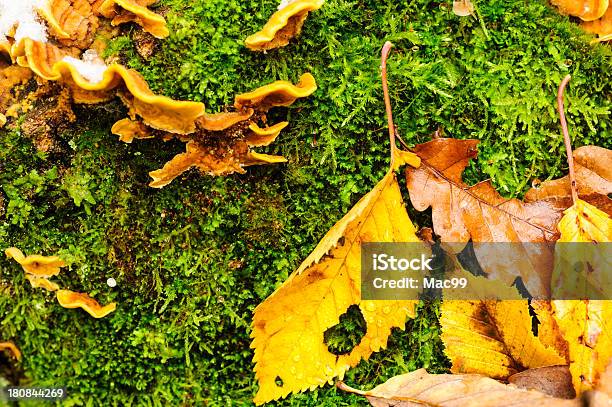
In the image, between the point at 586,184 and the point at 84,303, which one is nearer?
the point at 84,303

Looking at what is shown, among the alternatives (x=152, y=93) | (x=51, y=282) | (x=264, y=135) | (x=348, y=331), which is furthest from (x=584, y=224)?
(x=51, y=282)

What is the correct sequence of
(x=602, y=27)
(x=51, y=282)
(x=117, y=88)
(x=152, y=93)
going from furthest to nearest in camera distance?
(x=602, y=27) → (x=51, y=282) → (x=117, y=88) → (x=152, y=93)

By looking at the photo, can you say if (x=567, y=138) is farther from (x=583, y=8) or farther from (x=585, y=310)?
(x=585, y=310)

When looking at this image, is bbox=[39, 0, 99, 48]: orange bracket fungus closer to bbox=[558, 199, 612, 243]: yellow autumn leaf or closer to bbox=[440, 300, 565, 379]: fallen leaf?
bbox=[440, 300, 565, 379]: fallen leaf

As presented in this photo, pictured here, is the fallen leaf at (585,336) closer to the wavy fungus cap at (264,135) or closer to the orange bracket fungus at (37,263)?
the wavy fungus cap at (264,135)

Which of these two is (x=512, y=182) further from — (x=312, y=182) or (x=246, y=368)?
(x=246, y=368)

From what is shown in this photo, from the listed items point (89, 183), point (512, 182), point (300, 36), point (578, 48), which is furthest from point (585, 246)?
point (89, 183)
